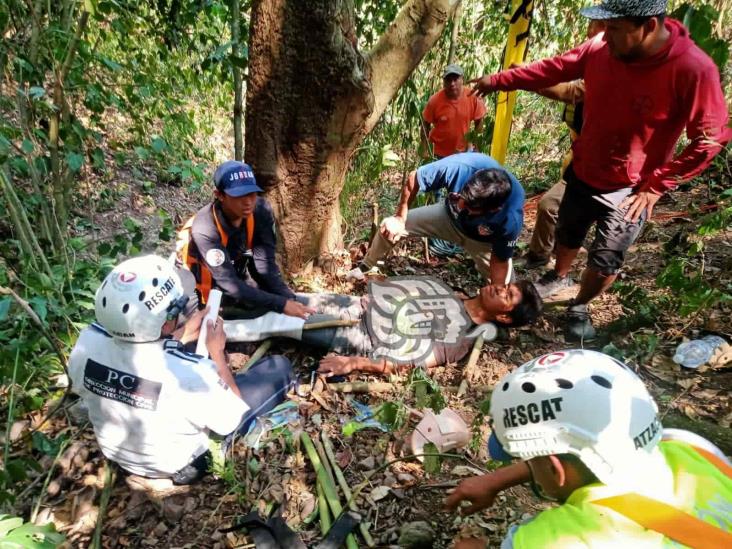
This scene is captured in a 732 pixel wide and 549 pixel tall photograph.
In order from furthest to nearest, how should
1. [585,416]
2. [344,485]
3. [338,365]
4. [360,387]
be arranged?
[338,365]
[360,387]
[344,485]
[585,416]

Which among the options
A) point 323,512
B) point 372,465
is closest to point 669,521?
point 323,512

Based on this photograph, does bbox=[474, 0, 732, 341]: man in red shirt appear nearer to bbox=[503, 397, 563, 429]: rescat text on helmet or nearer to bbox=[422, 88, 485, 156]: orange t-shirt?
bbox=[503, 397, 563, 429]: rescat text on helmet

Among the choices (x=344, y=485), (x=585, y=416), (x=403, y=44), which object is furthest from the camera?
(x=403, y=44)

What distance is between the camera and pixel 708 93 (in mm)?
2430

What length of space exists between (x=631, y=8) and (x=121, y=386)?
3.04m

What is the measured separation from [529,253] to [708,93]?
7.45 ft

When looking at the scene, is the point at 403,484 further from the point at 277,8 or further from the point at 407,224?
the point at 277,8

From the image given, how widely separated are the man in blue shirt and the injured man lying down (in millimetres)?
308

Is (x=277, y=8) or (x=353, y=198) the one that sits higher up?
(x=277, y=8)

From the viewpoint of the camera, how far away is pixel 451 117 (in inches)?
224

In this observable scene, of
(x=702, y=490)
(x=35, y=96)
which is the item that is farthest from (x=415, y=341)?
(x=35, y=96)

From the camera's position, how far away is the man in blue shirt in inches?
129

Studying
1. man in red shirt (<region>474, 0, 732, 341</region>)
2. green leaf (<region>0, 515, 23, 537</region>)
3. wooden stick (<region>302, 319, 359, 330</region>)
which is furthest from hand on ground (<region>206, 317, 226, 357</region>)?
man in red shirt (<region>474, 0, 732, 341</region>)

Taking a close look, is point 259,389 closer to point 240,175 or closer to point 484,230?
point 240,175
